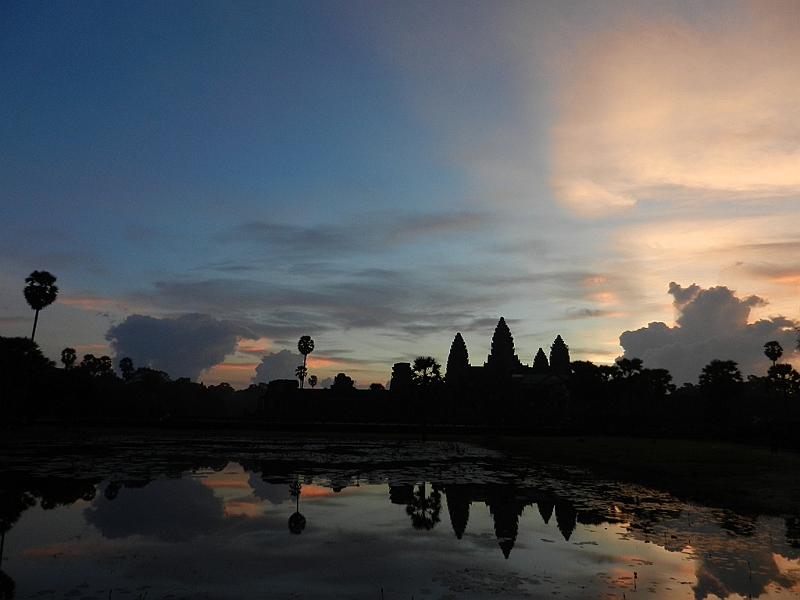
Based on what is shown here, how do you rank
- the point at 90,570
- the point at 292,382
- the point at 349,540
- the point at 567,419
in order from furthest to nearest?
the point at 292,382
the point at 567,419
the point at 349,540
the point at 90,570

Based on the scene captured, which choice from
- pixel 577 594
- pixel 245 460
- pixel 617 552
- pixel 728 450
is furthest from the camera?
pixel 728 450

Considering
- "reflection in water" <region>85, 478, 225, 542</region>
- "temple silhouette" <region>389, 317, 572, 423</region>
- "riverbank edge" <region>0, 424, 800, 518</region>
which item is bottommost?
"reflection in water" <region>85, 478, 225, 542</region>

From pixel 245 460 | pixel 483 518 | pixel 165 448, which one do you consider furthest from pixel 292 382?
pixel 483 518

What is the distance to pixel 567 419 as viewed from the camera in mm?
76500

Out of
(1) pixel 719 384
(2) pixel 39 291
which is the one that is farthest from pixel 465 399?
(2) pixel 39 291

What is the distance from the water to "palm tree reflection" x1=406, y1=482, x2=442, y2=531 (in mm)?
83

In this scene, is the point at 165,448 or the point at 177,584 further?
the point at 165,448

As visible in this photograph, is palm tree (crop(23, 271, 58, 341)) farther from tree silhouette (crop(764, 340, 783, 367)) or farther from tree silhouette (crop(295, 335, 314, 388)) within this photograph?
tree silhouette (crop(764, 340, 783, 367))

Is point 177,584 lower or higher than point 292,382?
lower

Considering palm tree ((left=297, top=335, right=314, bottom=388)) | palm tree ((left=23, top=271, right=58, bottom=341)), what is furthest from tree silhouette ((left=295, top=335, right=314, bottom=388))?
palm tree ((left=23, top=271, right=58, bottom=341))

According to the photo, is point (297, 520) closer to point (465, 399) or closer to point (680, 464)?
point (680, 464)

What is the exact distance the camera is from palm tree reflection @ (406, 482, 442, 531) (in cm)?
1555

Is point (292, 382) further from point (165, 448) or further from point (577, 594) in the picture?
point (577, 594)

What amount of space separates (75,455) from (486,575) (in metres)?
28.0
